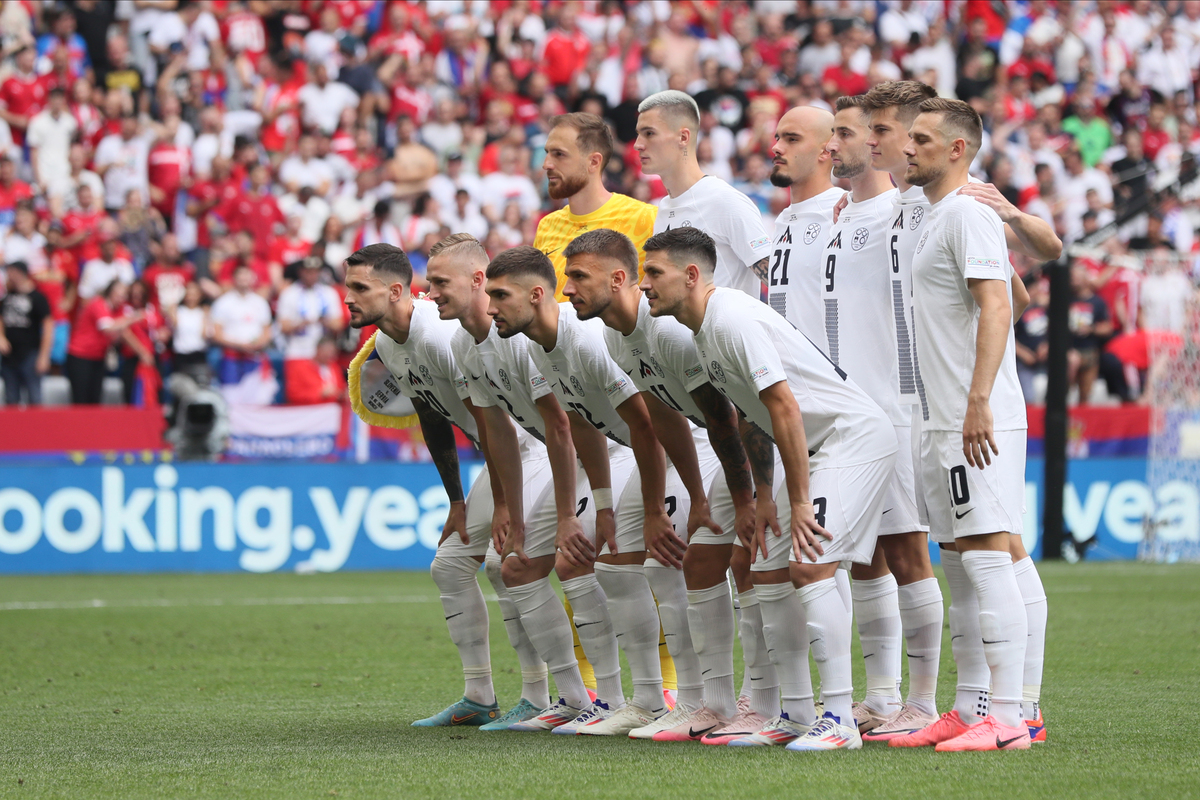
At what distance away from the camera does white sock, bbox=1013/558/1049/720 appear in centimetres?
596

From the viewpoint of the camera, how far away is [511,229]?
1820 cm

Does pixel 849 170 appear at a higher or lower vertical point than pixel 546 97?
lower

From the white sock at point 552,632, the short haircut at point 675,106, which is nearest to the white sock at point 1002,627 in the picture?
the white sock at point 552,632

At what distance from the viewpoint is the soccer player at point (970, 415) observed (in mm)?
5617

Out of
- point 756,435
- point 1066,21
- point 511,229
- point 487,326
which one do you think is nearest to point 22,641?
point 487,326

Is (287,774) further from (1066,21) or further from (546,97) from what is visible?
(1066,21)

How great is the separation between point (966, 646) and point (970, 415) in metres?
1.12

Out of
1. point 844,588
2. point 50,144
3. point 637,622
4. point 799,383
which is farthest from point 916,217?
point 50,144

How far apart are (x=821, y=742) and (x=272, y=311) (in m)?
13.0

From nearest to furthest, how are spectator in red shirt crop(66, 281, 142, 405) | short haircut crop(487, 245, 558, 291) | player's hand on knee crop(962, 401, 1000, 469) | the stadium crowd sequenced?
player's hand on knee crop(962, 401, 1000, 469)
short haircut crop(487, 245, 558, 291)
spectator in red shirt crop(66, 281, 142, 405)
the stadium crowd

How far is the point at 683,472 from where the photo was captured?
6.27 meters

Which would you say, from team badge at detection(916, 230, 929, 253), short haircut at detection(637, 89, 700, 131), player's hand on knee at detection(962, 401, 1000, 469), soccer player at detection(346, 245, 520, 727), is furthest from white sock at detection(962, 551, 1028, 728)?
short haircut at detection(637, 89, 700, 131)

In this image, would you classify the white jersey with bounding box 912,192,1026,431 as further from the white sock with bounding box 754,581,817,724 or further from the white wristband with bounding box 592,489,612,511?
the white wristband with bounding box 592,489,612,511

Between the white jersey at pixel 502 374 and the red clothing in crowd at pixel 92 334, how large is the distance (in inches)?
409
